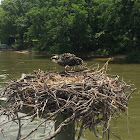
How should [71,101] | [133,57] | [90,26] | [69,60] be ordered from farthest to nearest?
1. [90,26]
2. [133,57]
3. [69,60]
4. [71,101]

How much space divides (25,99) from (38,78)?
61 cm

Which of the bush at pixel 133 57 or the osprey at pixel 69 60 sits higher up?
the osprey at pixel 69 60

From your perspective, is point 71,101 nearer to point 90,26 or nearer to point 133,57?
point 133,57

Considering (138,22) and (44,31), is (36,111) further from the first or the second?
(44,31)

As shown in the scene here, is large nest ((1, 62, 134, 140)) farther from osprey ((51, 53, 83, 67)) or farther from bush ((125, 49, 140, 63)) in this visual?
bush ((125, 49, 140, 63))

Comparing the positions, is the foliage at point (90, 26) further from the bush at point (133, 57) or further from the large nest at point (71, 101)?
the large nest at point (71, 101)

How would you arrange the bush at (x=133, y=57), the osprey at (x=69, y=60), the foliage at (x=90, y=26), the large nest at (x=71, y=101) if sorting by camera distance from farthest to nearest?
1. the foliage at (x=90, y=26)
2. the bush at (x=133, y=57)
3. the osprey at (x=69, y=60)
4. the large nest at (x=71, y=101)

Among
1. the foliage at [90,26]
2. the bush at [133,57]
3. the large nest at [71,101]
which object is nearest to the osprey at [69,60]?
the large nest at [71,101]

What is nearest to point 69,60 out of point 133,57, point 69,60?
point 69,60

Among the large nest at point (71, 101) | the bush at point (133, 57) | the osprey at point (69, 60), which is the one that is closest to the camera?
the large nest at point (71, 101)

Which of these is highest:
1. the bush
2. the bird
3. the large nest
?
the bird

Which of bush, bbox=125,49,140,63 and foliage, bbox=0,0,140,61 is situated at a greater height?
foliage, bbox=0,0,140,61

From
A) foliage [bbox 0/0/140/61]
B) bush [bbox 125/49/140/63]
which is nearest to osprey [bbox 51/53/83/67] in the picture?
bush [bbox 125/49/140/63]

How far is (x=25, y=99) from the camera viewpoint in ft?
7.98
